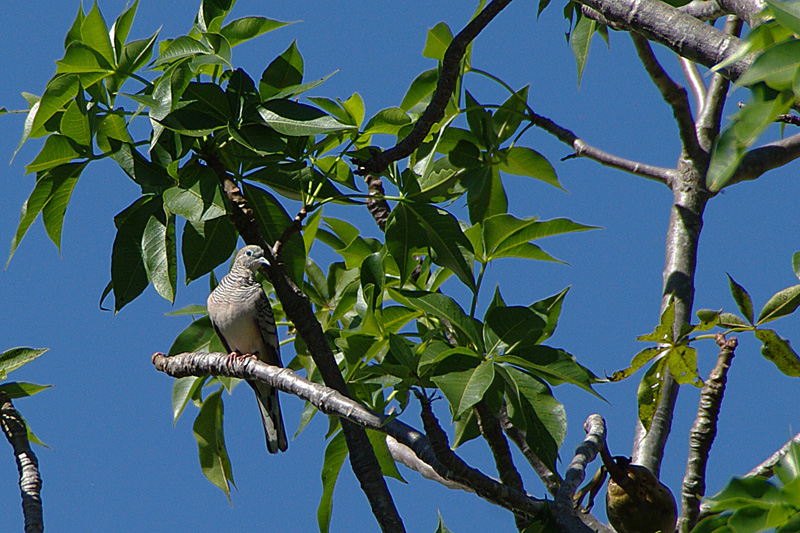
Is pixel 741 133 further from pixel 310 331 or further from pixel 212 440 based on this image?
pixel 212 440

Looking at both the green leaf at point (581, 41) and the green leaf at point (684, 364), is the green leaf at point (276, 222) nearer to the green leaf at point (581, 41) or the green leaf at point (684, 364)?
the green leaf at point (684, 364)

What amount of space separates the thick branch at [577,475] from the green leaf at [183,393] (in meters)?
1.63

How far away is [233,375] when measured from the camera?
250 centimetres

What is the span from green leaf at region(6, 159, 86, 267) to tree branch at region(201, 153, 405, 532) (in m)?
0.46

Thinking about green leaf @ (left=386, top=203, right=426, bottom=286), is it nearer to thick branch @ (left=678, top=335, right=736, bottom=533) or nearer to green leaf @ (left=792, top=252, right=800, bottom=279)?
thick branch @ (left=678, top=335, right=736, bottom=533)

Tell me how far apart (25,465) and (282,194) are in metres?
1.33

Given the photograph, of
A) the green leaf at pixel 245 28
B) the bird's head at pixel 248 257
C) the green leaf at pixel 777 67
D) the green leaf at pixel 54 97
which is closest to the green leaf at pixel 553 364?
the green leaf at pixel 245 28

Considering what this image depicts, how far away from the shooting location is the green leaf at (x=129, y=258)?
2570mm

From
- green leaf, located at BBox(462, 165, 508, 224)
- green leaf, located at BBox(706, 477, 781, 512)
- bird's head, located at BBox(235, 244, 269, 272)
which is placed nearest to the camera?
green leaf, located at BBox(706, 477, 781, 512)

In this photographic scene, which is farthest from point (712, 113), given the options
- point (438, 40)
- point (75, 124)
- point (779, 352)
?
point (75, 124)

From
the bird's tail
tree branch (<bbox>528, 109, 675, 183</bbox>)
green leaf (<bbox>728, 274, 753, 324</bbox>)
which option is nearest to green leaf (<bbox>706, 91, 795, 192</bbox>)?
green leaf (<bbox>728, 274, 753, 324</bbox>)

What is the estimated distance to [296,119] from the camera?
2361 mm

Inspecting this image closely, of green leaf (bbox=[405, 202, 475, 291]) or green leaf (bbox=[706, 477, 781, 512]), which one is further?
green leaf (bbox=[405, 202, 475, 291])

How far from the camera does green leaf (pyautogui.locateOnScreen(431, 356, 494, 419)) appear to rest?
2168 mm
